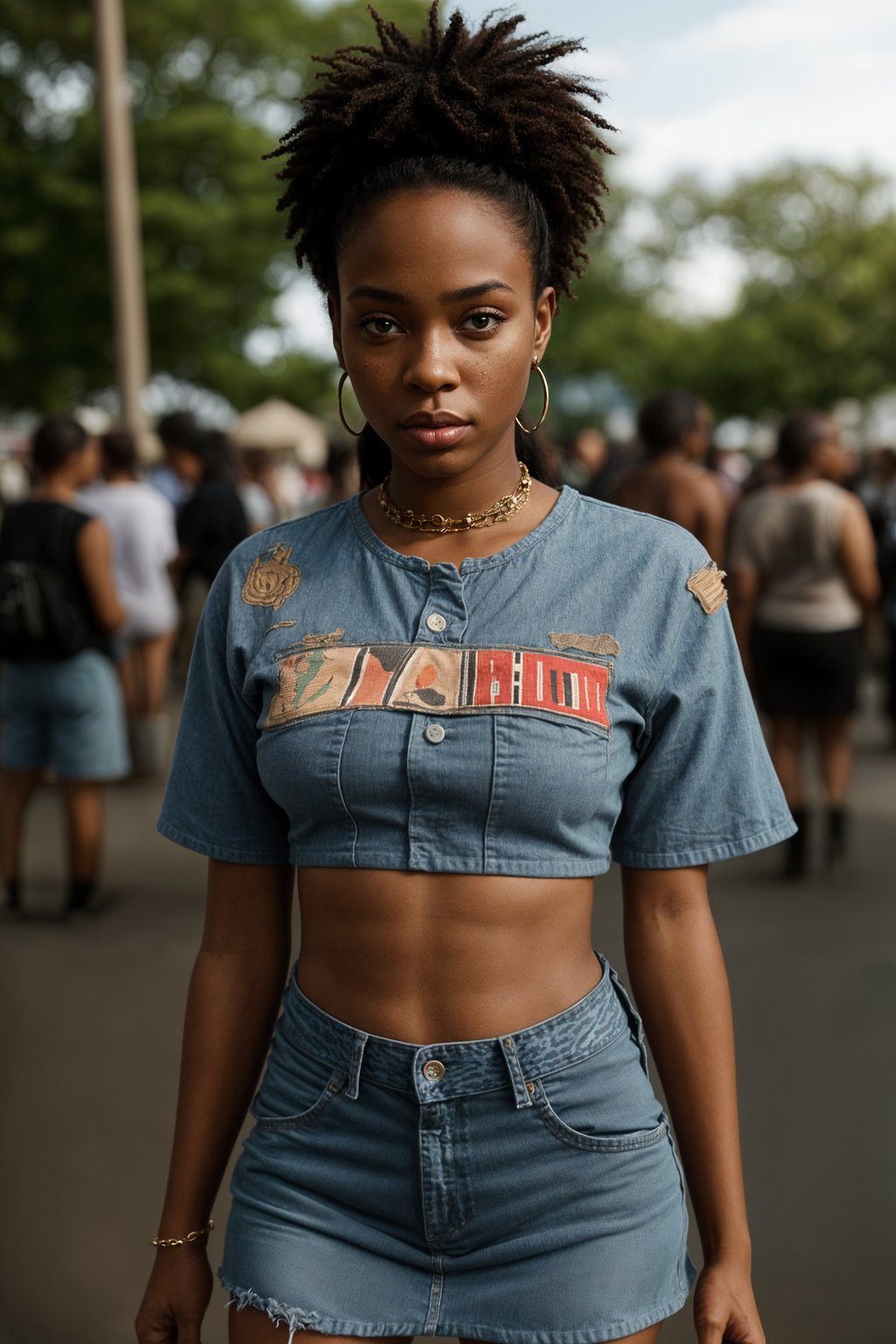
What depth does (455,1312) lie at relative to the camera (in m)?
1.93

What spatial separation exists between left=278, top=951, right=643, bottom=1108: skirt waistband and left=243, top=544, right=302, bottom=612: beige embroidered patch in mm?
501

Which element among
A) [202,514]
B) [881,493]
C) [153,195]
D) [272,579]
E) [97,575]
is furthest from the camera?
[153,195]

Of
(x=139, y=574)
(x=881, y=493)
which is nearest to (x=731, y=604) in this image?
(x=139, y=574)

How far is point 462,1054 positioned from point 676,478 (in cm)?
513

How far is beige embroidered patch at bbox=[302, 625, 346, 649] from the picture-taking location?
2020mm

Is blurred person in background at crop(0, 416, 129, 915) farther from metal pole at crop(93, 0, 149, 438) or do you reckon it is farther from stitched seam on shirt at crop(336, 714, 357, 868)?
metal pole at crop(93, 0, 149, 438)

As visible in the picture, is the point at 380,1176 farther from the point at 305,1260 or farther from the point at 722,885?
the point at 722,885

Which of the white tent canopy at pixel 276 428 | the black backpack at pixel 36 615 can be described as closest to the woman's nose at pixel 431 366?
the black backpack at pixel 36 615

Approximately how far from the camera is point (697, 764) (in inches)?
79.5

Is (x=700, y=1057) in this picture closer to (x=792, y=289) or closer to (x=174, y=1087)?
(x=174, y=1087)

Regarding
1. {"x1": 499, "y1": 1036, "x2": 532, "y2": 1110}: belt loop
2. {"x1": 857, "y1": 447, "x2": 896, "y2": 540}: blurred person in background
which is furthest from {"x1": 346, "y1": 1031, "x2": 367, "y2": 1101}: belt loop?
{"x1": 857, "y1": 447, "x2": 896, "y2": 540}: blurred person in background

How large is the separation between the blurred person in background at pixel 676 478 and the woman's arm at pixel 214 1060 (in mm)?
4720

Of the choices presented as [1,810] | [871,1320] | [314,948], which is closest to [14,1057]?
[1,810]

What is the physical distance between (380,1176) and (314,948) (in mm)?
274
